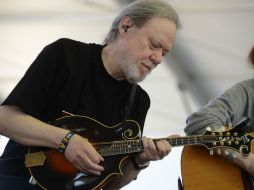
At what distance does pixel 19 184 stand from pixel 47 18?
3.44 metres

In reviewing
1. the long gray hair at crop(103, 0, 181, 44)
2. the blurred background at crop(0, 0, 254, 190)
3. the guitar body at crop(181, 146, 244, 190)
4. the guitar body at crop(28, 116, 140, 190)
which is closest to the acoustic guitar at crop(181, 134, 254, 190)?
the guitar body at crop(181, 146, 244, 190)

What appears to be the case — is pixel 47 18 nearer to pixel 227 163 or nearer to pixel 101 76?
pixel 101 76

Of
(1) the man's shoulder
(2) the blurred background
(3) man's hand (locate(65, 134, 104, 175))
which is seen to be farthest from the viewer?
(2) the blurred background

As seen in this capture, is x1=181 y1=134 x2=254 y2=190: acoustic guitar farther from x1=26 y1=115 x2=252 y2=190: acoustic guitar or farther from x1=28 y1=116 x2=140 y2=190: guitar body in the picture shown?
x1=28 y1=116 x2=140 y2=190: guitar body

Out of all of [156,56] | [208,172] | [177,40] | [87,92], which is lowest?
[177,40]

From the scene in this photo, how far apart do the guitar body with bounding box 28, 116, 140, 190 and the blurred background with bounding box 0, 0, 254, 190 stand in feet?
7.28

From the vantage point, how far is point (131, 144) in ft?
5.79

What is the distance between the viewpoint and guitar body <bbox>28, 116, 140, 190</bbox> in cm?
167

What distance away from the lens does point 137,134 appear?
180cm

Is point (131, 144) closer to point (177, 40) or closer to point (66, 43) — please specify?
point (66, 43)

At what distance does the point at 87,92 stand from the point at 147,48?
1.14ft

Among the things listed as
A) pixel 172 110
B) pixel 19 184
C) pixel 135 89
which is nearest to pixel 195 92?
pixel 172 110

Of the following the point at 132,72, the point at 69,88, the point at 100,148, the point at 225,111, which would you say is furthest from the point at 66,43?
the point at 225,111

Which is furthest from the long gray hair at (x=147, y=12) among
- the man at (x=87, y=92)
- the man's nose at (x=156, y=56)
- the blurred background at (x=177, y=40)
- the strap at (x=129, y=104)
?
the blurred background at (x=177, y=40)
